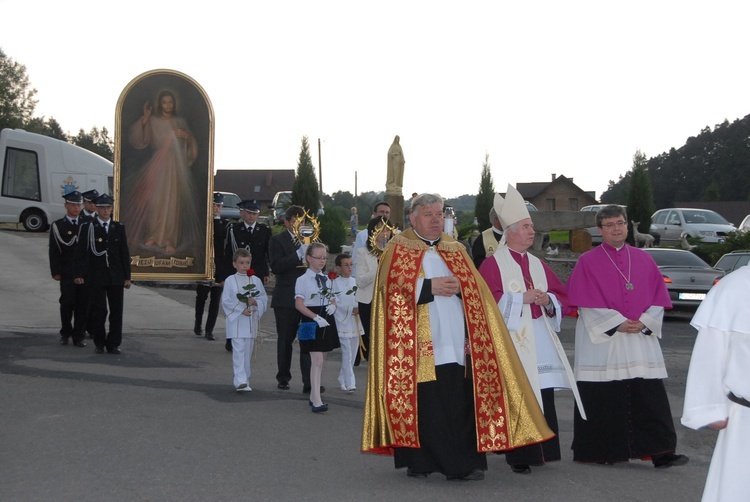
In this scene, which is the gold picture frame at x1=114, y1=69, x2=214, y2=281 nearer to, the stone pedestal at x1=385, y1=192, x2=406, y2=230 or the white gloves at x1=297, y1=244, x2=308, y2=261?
the white gloves at x1=297, y1=244, x2=308, y2=261

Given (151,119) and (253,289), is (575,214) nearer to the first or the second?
(151,119)

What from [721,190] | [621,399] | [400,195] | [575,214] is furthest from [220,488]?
[721,190]

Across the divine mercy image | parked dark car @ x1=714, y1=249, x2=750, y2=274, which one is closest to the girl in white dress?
the divine mercy image

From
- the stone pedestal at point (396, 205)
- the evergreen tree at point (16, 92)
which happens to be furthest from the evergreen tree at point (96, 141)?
the stone pedestal at point (396, 205)

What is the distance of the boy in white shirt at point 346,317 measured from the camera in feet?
33.2

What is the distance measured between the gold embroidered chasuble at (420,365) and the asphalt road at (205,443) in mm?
325

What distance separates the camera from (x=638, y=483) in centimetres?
677

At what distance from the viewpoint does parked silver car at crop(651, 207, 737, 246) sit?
30.1m

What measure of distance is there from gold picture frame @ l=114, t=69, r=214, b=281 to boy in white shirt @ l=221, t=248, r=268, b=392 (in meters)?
4.28

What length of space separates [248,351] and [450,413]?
12.7 ft

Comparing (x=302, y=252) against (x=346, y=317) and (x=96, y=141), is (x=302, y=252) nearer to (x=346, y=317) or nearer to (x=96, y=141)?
(x=346, y=317)

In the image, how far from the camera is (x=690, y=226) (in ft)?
101

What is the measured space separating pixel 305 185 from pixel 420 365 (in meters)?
26.9

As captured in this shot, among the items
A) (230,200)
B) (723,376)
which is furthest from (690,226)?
(723,376)
